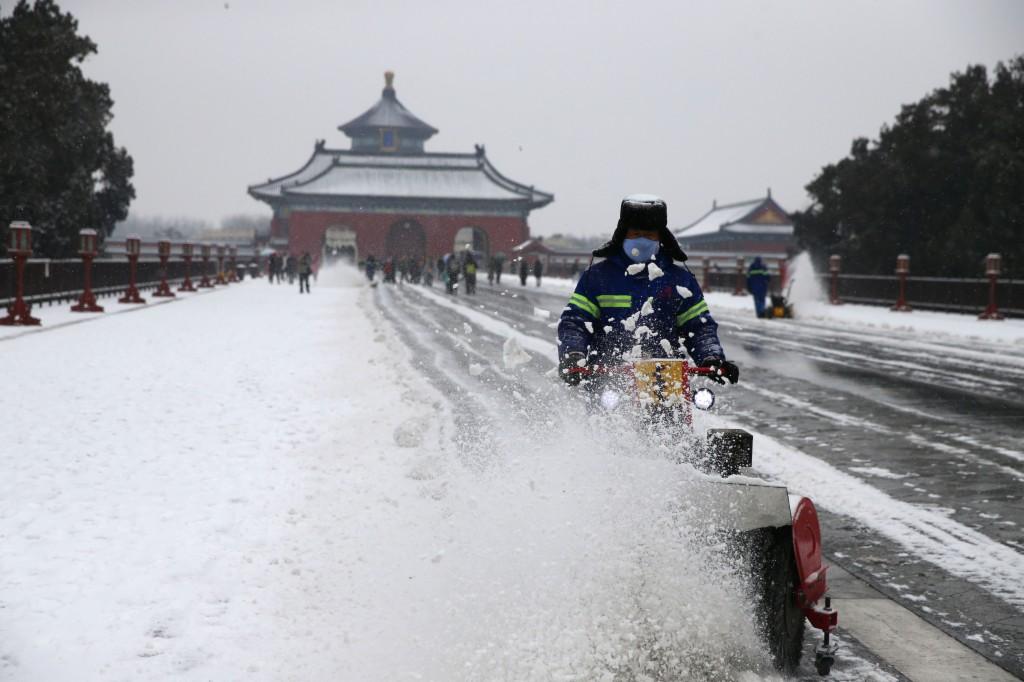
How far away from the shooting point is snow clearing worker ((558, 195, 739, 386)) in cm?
410

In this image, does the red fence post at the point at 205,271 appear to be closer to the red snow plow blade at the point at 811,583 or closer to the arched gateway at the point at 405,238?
the arched gateway at the point at 405,238

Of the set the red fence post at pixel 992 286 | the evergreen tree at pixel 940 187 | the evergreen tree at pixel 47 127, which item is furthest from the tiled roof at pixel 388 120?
the red fence post at pixel 992 286

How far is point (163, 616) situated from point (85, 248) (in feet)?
60.7

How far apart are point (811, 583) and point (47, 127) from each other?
26627 mm

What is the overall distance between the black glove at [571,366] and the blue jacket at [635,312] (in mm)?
176

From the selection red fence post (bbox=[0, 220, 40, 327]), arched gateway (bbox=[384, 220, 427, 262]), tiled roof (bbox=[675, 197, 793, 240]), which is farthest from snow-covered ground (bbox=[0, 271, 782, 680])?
tiled roof (bbox=[675, 197, 793, 240])

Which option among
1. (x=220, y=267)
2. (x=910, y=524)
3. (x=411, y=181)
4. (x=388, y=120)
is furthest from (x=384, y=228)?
(x=910, y=524)

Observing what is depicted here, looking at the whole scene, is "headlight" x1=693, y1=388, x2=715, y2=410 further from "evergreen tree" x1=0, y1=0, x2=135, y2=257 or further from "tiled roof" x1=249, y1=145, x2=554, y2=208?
"tiled roof" x1=249, y1=145, x2=554, y2=208

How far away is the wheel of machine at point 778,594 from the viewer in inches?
124

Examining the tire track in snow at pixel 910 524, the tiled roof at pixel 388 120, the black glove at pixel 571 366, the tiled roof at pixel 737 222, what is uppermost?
the tiled roof at pixel 388 120

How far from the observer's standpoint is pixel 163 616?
12.3ft

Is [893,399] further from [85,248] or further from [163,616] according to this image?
[85,248]

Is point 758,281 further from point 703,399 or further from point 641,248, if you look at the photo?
point 703,399

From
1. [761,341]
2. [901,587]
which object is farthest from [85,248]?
[901,587]
